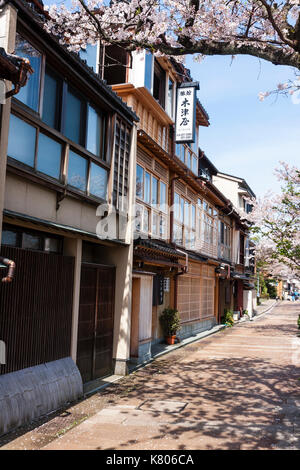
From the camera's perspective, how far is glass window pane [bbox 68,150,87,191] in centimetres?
974

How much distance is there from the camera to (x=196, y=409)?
906 cm

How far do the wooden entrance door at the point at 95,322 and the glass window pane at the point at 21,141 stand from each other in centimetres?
328

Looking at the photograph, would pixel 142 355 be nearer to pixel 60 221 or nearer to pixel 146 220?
pixel 146 220

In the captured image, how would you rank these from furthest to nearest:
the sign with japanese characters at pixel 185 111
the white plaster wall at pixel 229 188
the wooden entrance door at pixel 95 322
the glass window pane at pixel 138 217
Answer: the white plaster wall at pixel 229 188, the sign with japanese characters at pixel 185 111, the glass window pane at pixel 138 217, the wooden entrance door at pixel 95 322

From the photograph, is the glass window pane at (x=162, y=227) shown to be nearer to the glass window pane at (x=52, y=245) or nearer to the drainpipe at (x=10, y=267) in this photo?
the glass window pane at (x=52, y=245)

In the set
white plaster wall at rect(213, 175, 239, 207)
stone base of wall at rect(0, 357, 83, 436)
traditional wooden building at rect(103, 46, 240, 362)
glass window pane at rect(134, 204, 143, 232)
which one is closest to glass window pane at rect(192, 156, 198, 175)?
traditional wooden building at rect(103, 46, 240, 362)

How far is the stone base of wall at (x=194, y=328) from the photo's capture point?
20344 mm

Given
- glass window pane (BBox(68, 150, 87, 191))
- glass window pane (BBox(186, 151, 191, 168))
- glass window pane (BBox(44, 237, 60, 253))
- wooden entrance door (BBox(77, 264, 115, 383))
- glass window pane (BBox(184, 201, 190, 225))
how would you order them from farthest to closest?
glass window pane (BBox(186, 151, 191, 168)) < glass window pane (BBox(184, 201, 190, 225)) < wooden entrance door (BBox(77, 264, 115, 383)) < glass window pane (BBox(68, 150, 87, 191)) < glass window pane (BBox(44, 237, 60, 253))

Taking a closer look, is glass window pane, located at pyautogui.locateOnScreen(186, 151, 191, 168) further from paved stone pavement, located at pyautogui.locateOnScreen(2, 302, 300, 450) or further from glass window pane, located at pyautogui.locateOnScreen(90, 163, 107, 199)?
glass window pane, located at pyautogui.locateOnScreen(90, 163, 107, 199)

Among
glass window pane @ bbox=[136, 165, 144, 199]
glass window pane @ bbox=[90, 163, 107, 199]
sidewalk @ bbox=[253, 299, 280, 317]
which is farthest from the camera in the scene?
sidewalk @ bbox=[253, 299, 280, 317]

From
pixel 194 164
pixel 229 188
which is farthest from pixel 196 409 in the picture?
pixel 229 188

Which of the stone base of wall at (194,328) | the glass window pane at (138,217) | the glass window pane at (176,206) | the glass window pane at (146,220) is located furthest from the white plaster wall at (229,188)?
the glass window pane at (138,217)

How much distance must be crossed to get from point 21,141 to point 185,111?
1115 centimetres

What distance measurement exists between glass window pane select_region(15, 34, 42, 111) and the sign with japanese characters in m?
9.74
